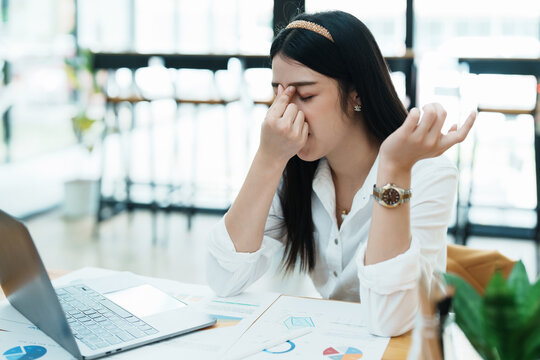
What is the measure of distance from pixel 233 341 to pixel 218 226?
1.42 feet

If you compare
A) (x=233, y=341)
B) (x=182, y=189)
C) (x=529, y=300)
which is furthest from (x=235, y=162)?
(x=529, y=300)

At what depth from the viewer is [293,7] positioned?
3.71 metres


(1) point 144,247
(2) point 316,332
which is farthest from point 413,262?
(1) point 144,247

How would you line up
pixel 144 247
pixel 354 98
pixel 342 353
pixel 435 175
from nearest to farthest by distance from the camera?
pixel 342 353, pixel 435 175, pixel 354 98, pixel 144 247

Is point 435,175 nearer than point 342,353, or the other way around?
point 342,353

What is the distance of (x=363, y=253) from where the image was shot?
4.18 feet

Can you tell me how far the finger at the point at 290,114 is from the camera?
141 centimetres

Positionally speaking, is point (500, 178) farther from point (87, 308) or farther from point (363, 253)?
point (87, 308)

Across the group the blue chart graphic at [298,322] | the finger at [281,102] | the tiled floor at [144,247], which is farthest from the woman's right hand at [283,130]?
the tiled floor at [144,247]

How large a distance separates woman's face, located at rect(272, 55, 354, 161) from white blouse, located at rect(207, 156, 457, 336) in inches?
5.5

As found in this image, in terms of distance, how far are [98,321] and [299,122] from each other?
61cm

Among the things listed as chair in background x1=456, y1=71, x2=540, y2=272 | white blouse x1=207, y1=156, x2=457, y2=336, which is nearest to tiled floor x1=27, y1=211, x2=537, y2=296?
chair in background x1=456, y1=71, x2=540, y2=272

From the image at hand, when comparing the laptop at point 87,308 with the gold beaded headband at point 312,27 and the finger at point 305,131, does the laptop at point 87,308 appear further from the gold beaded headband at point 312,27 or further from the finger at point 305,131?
the gold beaded headband at point 312,27

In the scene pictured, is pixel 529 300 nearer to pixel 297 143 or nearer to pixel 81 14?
pixel 297 143
